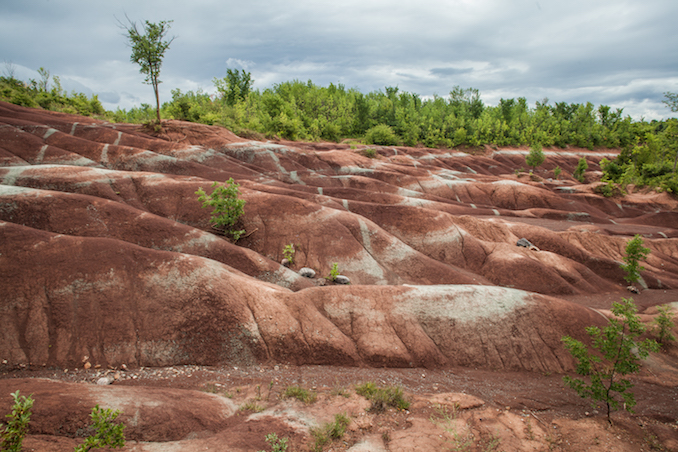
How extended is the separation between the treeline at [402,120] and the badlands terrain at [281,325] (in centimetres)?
2449

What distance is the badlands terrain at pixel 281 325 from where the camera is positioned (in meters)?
7.05

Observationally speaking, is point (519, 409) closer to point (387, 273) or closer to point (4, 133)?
point (387, 273)

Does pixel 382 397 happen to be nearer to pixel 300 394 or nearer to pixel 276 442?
pixel 300 394

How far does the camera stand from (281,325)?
10703mm

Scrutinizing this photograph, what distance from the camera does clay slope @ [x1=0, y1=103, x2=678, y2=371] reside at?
31.2 feet

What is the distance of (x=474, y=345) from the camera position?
1163cm

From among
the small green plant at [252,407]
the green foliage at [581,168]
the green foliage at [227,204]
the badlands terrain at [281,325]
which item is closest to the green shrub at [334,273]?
the badlands terrain at [281,325]

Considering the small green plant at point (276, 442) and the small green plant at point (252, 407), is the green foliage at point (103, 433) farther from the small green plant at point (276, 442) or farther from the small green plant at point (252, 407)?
the small green plant at point (252, 407)

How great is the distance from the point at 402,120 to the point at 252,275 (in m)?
69.4

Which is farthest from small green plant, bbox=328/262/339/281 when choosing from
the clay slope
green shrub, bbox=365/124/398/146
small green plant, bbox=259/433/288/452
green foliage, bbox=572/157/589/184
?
green foliage, bbox=572/157/589/184

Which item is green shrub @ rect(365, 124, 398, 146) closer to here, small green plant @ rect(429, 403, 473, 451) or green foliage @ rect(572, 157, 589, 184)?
green foliage @ rect(572, 157, 589, 184)

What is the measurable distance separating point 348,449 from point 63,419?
5.21m

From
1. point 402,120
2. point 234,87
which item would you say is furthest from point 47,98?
point 402,120

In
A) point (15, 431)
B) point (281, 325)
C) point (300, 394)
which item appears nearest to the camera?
point (15, 431)
